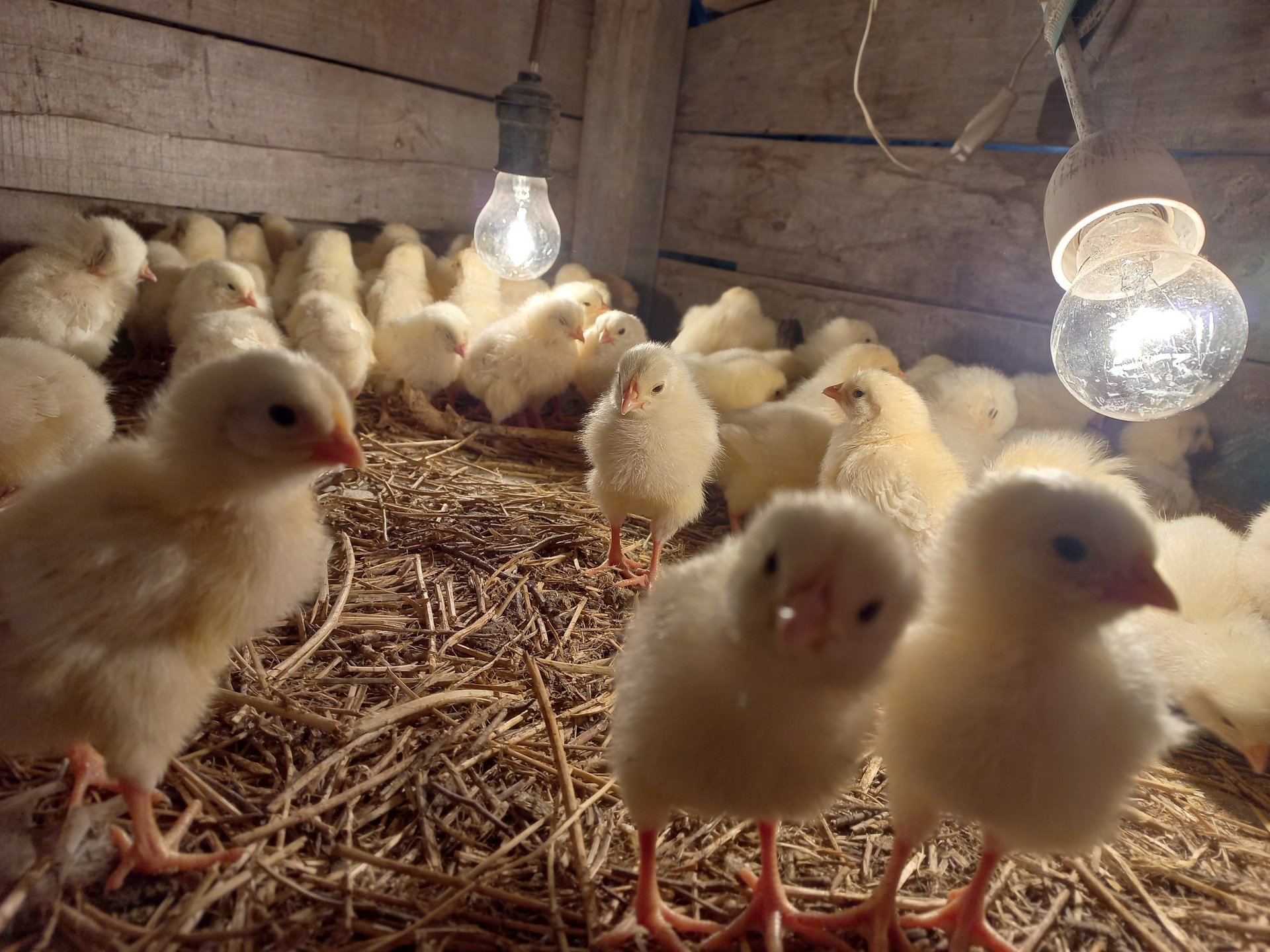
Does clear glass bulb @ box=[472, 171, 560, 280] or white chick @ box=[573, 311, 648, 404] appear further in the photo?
white chick @ box=[573, 311, 648, 404]

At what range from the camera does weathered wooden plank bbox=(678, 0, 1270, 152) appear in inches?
119

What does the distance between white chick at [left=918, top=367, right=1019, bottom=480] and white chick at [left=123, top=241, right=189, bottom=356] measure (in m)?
Answer: 3.82

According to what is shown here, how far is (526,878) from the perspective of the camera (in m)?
1.55

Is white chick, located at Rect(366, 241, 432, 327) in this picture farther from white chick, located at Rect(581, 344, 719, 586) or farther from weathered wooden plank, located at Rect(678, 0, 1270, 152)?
weathered wooden plank, located at Rect(678, 0, 1270, 152)

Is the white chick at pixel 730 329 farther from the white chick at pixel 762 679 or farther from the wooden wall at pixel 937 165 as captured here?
the white chick at pixel 762 679

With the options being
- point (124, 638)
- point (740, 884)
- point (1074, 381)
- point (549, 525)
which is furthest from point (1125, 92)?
point (124, 638)

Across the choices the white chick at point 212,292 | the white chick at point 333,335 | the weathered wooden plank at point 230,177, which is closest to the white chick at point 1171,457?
the white chick at point 333,335

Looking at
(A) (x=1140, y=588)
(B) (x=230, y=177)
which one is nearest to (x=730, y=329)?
(B) (x=230, y=177)

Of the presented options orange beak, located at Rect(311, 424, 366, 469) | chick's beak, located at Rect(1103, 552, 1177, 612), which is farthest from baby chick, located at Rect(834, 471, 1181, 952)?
orange beak, located at Rect(311, 424, 366, 469)

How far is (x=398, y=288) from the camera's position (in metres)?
4.31

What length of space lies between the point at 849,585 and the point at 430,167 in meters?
4.80

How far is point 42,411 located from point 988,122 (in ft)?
12.3

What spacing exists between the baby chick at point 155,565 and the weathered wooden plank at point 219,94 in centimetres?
333

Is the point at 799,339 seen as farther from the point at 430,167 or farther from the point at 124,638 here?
the point at 124,638
